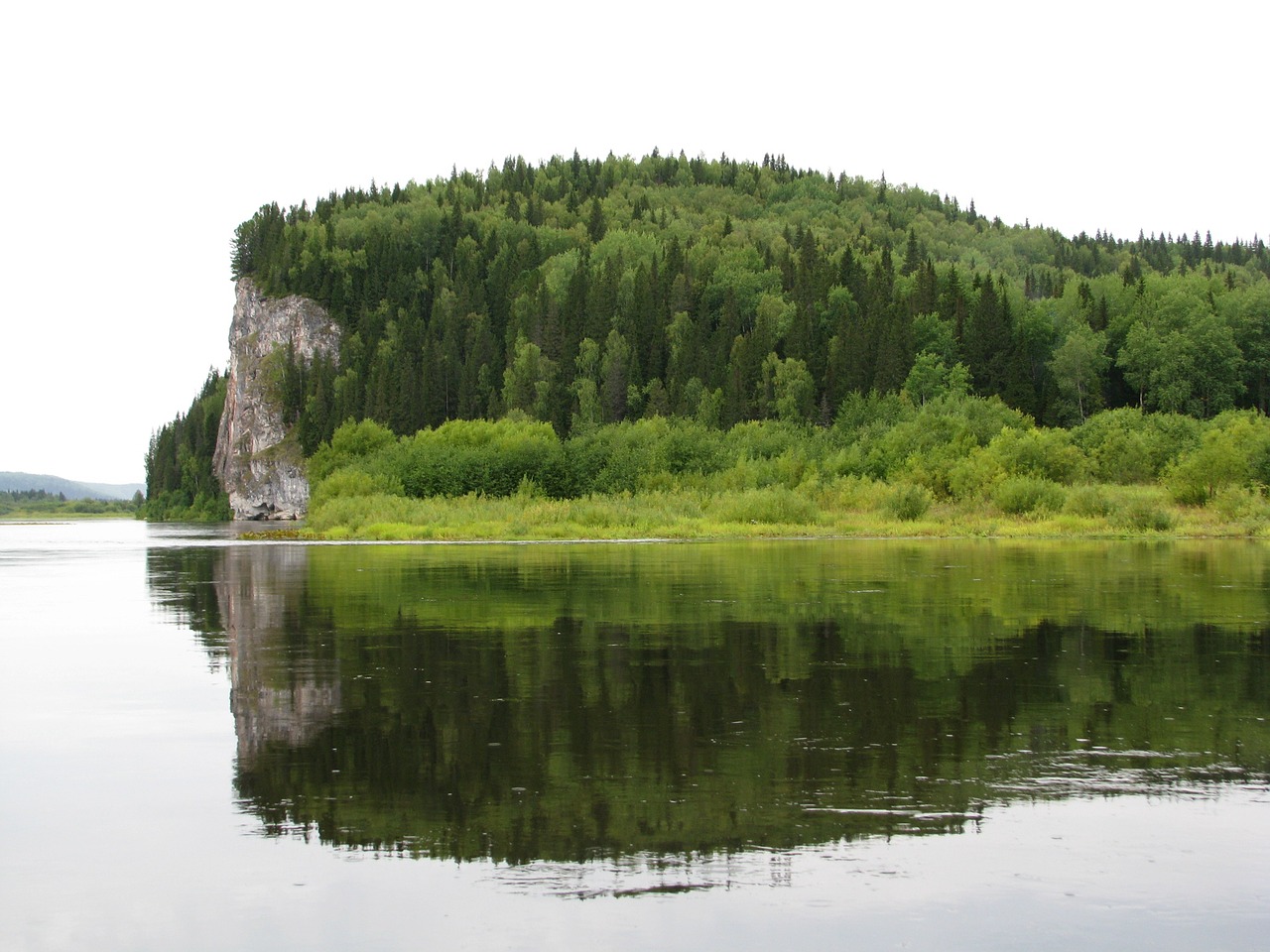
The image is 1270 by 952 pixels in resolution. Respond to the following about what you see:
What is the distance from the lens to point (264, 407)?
578 feet

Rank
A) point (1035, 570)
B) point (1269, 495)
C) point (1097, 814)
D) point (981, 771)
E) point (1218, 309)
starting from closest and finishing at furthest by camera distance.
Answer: point (1097, 814) → point (981, 771) → point (1035, 570) → point (1269, 495) → point (1218, 309)

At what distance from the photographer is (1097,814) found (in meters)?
10.9

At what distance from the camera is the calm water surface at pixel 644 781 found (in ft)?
28.3

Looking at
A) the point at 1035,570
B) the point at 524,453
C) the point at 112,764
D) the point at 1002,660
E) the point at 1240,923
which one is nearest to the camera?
the point at 1240,923

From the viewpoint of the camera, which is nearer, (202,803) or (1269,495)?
(202,803)

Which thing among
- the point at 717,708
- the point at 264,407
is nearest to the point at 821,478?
the point at 717,708

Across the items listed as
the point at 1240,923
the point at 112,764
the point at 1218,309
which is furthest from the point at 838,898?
the point at 1218,309

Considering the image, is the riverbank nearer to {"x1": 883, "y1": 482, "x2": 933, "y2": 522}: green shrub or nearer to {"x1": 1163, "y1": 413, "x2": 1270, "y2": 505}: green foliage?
{"x1": 883, "y1": 482, "x2": 933, "y2": 522}: green shrub

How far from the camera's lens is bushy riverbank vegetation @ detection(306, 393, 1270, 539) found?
238 ft

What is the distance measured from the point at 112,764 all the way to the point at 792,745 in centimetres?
715

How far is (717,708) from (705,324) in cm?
13089

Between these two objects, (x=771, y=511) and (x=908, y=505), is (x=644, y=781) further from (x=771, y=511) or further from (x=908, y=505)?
(x=908, y=505)

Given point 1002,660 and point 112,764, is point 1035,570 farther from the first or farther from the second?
point 112,764

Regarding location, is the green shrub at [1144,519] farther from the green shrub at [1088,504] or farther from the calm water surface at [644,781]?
the calm water surface at [644,781]
